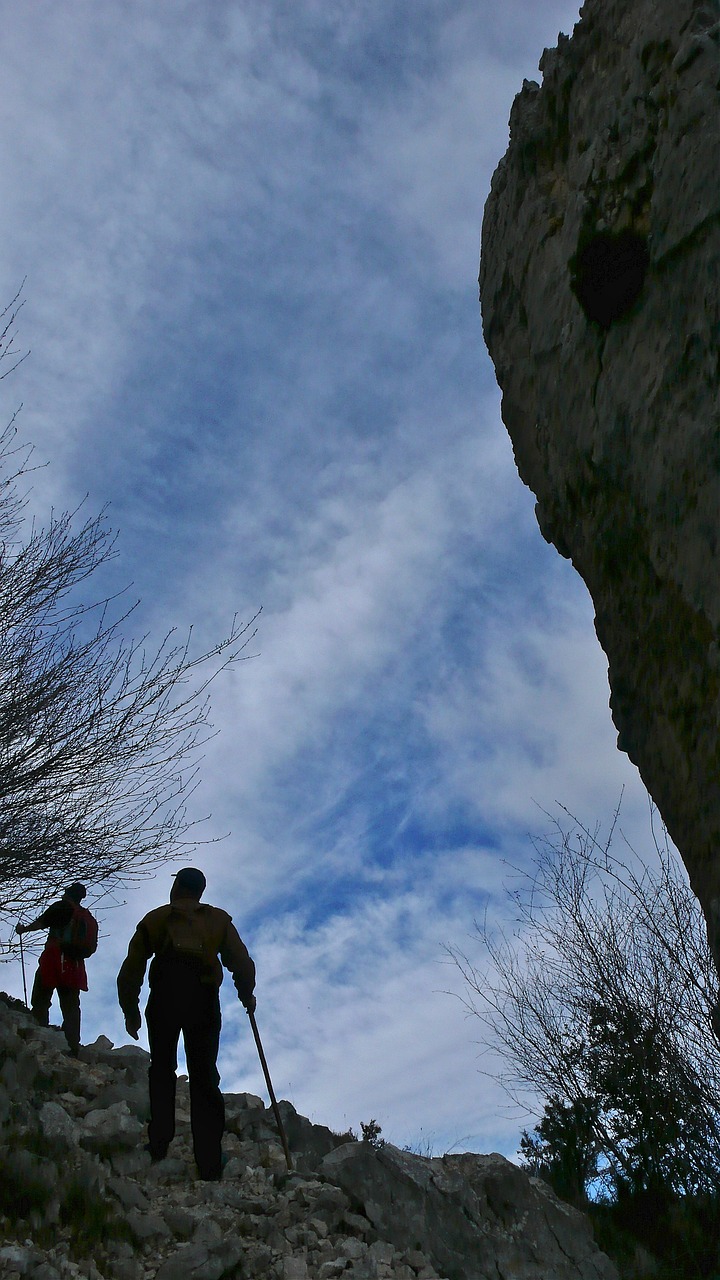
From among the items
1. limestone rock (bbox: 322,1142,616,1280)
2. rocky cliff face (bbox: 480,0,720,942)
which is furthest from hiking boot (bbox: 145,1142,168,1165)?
rocky cliff face (bbox: 480,0,720,942)

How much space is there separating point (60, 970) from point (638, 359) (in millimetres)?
7761

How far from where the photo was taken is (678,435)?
4.09 m

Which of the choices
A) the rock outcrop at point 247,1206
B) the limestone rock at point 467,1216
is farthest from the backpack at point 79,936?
the limestone rock at point 467,1216

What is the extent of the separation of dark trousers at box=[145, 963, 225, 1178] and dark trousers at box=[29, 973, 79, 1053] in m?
3.17

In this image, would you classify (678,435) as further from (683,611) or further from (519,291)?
(519,291)

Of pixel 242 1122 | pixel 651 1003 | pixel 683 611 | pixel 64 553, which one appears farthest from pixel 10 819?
pixel 683 611

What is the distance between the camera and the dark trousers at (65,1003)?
30.1 feet

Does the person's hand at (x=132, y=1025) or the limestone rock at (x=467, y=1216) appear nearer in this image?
the limestone rock at (x=467, y=1216)

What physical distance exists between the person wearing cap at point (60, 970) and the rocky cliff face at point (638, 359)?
20.2 feet

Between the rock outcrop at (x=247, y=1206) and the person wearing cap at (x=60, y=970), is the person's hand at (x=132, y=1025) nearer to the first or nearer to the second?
the rock outcrop at (x=247, y=1206)

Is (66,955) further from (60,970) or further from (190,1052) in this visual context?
(190,1052)

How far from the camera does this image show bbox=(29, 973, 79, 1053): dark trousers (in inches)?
361

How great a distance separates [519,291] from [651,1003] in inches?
259

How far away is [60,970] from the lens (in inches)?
364
